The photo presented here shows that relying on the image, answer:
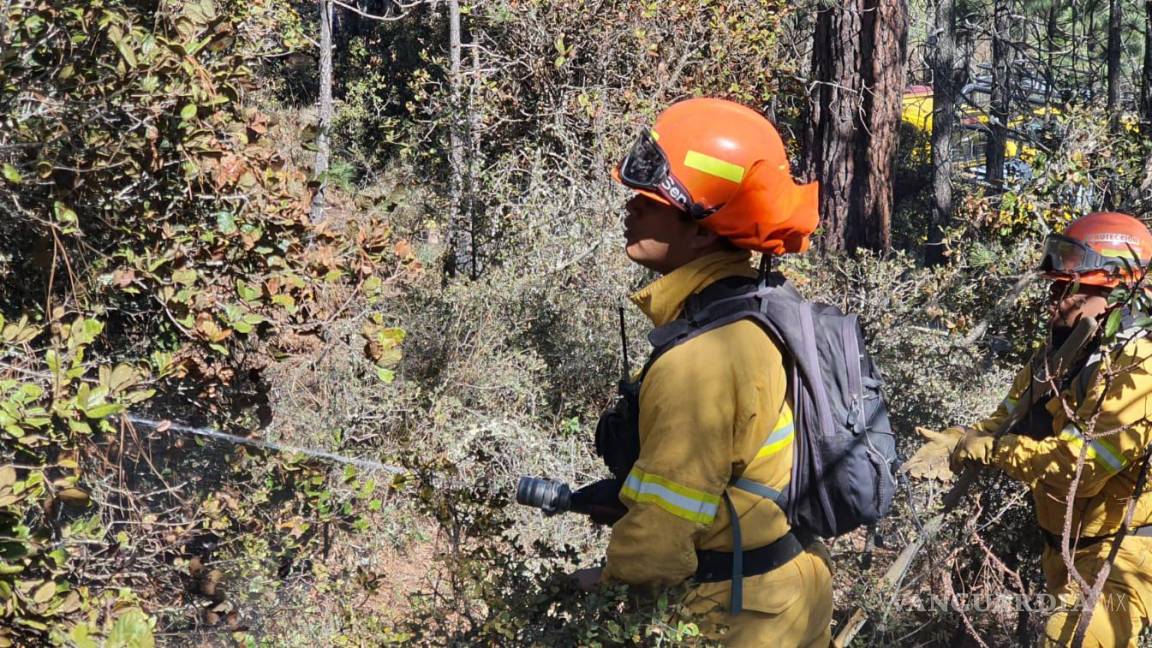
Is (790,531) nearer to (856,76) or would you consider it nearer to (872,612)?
(872,612)

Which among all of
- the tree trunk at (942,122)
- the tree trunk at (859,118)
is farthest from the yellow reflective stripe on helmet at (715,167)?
the tree trunk at (942,122)

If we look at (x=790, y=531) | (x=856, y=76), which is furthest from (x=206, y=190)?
(x=856, y=76)

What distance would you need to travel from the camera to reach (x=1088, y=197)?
239 inches

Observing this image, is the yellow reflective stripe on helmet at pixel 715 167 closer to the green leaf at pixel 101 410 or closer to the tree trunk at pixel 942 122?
the green leaf at pixel 101 410

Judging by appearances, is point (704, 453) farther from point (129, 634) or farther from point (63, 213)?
point (63, 213)

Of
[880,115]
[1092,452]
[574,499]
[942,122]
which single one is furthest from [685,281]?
[942,122]

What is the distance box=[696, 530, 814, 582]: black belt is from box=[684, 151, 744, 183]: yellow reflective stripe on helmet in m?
0.87

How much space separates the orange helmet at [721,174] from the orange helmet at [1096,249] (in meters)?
1.87

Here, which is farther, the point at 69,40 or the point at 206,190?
the point at 206,190

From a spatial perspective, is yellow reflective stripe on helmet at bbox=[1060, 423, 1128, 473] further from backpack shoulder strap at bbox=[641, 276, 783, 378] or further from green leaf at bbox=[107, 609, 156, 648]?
green leaf at bbox=[107, 609, 156, 648]

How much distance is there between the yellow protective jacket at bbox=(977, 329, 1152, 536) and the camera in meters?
3.38

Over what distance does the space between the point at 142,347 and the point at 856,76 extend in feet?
20.7

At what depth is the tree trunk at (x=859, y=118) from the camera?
26.3 ft

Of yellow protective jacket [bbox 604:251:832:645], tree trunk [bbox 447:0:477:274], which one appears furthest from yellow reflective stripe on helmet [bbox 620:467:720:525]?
tree trunk [bbox 447:0:477:274]
